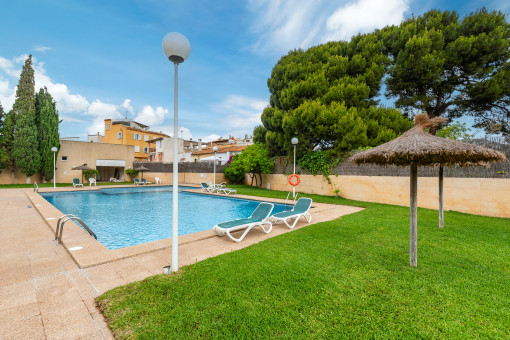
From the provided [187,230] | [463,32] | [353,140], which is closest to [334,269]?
[187,230]

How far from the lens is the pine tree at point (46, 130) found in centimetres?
2352

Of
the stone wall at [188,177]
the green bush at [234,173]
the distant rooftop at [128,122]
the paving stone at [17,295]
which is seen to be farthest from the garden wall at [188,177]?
the distant rooftop at [128,122]

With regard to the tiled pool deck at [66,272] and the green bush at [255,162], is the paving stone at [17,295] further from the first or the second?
the green bush at [255,162]

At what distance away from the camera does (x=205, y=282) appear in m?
3.53

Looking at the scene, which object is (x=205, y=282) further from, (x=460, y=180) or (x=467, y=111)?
(x=467, y=111)

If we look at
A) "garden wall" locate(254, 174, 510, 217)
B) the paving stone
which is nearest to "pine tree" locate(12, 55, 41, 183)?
the paving stone

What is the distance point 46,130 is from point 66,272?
27824 millimetres

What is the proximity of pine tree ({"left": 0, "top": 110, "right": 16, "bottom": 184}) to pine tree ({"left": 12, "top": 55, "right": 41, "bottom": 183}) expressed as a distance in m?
0.62

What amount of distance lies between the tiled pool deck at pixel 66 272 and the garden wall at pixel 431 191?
8.69 meters

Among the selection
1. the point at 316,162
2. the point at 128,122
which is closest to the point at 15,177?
the point at 128,122

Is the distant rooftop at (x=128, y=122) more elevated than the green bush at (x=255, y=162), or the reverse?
the distant rooftop at (x=128, y=122)

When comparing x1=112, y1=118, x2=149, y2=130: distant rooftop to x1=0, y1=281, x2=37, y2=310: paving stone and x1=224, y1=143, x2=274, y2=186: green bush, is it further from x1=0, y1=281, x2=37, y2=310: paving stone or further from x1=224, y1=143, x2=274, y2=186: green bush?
x1=0, y1=281, x2=37, y2=310: paving stone

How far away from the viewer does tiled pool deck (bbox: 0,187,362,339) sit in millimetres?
2625

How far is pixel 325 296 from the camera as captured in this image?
10.4 feet
